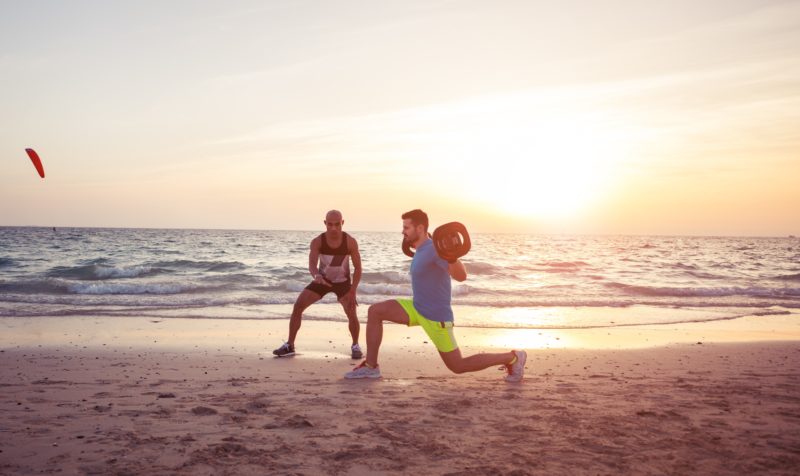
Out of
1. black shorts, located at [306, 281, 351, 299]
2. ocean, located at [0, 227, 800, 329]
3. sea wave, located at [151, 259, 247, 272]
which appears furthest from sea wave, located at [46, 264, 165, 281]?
black shorts, located at [306, 281, 351, 299]

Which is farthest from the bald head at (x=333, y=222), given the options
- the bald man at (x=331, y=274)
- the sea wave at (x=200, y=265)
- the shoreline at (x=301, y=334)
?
the sea wave at (x=200, y=265)

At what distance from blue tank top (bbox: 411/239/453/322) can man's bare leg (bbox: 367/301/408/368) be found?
0.94ft

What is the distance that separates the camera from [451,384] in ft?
19.7

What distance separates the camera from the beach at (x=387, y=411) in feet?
12.2

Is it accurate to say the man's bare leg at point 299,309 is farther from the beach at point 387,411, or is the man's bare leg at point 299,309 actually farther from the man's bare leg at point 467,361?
the man's bare leg at point 467,361

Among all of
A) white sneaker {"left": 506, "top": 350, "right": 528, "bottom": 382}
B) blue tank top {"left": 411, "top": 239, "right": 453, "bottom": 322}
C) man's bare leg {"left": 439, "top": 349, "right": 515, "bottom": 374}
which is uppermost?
blue tank top {"left": 411, "top": 239, "right": 453, "bottom": 322}

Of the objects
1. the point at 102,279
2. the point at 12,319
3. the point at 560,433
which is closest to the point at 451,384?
the point at 560,433

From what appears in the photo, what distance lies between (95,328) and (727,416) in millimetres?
9158

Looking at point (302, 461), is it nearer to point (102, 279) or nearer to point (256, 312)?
point (256, 312)

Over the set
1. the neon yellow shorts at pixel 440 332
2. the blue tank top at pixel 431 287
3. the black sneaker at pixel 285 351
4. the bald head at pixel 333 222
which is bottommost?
the black sneaker at pixel 285 351

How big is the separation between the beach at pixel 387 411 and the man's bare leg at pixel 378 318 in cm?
39

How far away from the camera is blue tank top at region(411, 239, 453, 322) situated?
5711 mm

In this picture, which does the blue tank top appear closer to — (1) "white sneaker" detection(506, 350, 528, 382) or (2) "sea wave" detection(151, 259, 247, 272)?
(1) "white sneaker" detection(506, 350, 528, 382)

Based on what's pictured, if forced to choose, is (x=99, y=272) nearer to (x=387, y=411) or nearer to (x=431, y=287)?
(x=431, y=287)
